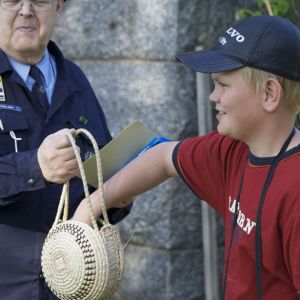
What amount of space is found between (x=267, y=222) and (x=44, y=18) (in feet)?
4.14

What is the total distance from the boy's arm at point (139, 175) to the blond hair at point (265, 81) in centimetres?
40

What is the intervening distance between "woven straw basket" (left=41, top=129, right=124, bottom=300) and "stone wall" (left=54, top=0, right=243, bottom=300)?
1944 millimetres

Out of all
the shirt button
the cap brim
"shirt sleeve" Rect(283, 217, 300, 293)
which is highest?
the cap brim

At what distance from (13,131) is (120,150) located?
1.35 ft

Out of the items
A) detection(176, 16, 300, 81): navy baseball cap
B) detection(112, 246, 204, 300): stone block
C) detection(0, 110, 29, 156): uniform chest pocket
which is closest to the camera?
detection(176, 16, 300, 81): navy baseball cap

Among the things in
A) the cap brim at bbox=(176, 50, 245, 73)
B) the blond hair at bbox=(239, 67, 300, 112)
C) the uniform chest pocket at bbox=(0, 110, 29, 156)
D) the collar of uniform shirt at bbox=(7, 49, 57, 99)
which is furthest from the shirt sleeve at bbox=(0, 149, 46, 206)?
the blond hair at bbox=(239, 67, 300, 112)

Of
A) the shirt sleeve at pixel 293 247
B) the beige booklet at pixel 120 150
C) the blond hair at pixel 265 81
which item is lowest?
the shirt sleeve at pixel 293 247

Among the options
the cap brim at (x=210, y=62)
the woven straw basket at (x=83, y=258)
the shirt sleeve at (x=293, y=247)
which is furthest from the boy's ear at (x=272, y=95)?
the woven straw basket at (x=83, y=258)

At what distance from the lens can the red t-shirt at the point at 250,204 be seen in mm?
2428

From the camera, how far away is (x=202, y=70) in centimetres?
266

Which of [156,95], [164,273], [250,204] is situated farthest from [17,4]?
[164,273]

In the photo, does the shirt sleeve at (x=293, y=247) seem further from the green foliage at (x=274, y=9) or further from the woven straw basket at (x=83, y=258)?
the green foliage at (x=274, y=9)

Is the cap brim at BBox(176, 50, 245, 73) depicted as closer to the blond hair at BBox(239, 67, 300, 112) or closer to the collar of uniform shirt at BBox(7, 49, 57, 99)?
the blond hair at BBox(239, 67, 300, 112)

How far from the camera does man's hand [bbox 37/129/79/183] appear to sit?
2.70 m
